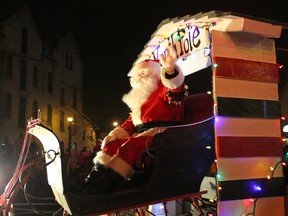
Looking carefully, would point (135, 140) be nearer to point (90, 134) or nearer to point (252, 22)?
point (252, 22)

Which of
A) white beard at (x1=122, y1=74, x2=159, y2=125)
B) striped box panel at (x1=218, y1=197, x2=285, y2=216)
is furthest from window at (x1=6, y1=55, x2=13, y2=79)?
striped box panel at (x1=218, y1=197, x2=285, y2=216)

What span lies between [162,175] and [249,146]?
0.96 m

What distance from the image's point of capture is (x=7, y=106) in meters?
25.0

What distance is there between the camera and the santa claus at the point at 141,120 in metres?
3.25

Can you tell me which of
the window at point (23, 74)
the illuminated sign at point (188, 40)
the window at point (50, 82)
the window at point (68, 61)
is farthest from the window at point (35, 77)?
the illuminated sign at point (188, 40)

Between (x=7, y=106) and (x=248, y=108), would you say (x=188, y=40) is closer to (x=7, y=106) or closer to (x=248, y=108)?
(x=248, y=108)

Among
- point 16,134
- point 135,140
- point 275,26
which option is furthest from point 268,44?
point 16,134

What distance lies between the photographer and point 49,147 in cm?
363

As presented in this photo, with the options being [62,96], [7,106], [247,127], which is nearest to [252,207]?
[247,127]

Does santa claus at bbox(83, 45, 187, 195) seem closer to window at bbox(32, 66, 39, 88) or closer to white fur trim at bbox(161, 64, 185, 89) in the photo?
white fur trim at bbox(161, 64, 185, 89)

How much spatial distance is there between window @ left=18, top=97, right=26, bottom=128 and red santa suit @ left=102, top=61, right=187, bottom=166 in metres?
23.0

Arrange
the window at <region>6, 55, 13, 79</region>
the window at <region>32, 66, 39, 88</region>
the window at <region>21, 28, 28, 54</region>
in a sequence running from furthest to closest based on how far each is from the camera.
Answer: the window at <region>32, 66, 39, 88</region> < the window at <region>21, 28, 28, 54</region> < the window at <region>6, 55, 13, 79</region>

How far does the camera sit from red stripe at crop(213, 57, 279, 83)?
11.7 ft

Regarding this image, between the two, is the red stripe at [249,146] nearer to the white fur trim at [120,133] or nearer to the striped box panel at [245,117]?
the striped box panel at [245,117]
